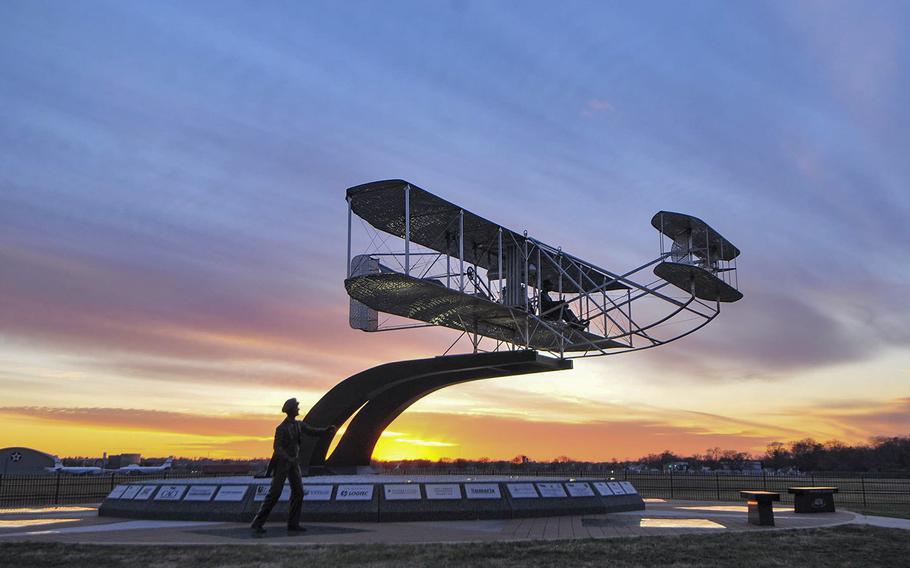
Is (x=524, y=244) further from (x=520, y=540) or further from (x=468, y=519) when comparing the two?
(x=520, y=540)

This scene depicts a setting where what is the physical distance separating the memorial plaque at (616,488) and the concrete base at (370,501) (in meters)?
1.97

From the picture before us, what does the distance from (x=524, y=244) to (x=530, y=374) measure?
4780 mm

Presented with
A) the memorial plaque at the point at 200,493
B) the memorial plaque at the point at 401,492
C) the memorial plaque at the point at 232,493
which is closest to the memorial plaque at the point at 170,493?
the memorial plaque at the point at 200,493

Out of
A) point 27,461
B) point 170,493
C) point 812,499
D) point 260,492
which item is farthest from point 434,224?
point 27,461

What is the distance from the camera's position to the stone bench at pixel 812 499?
21.5 metres

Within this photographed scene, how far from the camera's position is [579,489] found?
19.6 metres

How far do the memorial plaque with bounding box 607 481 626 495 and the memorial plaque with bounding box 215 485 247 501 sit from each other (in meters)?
10.4

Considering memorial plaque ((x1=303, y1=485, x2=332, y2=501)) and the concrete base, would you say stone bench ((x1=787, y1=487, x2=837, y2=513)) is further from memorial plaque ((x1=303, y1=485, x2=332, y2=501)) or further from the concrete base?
memorial plaque ((x1=303, y1=485, x2=332, y2=501))

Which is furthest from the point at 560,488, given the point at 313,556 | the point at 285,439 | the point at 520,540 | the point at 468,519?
the point at 313,556

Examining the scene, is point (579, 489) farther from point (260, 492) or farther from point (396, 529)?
point (260, 492)

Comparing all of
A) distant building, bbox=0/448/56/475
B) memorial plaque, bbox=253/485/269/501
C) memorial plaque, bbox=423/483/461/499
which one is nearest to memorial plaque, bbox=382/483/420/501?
memorial plaque, bbox=423/483/461/499

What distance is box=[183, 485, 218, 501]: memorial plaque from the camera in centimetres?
1817

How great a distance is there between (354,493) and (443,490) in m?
2.21

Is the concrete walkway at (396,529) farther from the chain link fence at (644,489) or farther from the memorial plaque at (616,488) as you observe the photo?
the chain link fence at (644,489)
